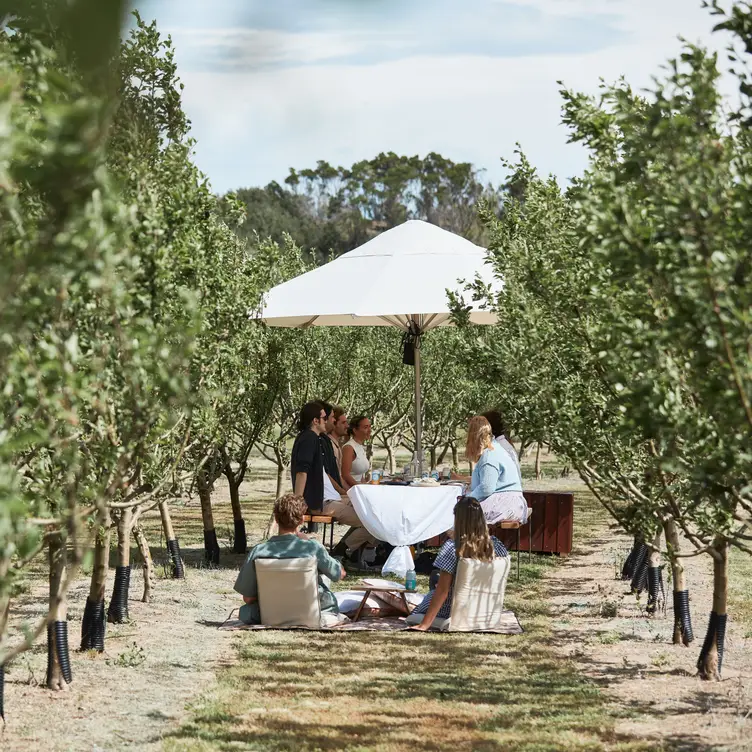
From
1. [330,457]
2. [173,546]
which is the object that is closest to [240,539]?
[330,457]

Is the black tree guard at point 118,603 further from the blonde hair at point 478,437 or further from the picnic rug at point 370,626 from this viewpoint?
the blonde hair at point 478,437

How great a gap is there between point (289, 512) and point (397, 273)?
400 cm

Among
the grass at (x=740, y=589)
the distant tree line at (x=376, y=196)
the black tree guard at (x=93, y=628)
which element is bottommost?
the grass at (x=740, y=589)

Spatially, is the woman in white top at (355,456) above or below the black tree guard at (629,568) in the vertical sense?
above

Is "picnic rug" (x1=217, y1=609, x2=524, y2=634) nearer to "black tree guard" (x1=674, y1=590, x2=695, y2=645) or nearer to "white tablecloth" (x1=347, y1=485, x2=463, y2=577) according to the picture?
"black tree guard" (x1=674, y1=590, x2=695, y2=645)

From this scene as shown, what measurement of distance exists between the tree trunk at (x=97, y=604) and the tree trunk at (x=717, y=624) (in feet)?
13.5

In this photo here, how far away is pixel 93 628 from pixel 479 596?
3.15 metres

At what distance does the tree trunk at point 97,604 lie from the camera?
24.1ft

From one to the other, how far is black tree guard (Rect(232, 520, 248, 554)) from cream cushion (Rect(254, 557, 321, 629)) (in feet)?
15.5

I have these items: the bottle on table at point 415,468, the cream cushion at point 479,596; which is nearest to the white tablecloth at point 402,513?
the bottle on table at point 415,468

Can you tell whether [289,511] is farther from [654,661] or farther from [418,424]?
[418,424]

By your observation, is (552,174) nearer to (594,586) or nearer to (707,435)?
(707,435)

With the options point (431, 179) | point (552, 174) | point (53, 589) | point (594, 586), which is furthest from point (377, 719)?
point (431, 179)

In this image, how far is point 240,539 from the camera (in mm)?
13805
